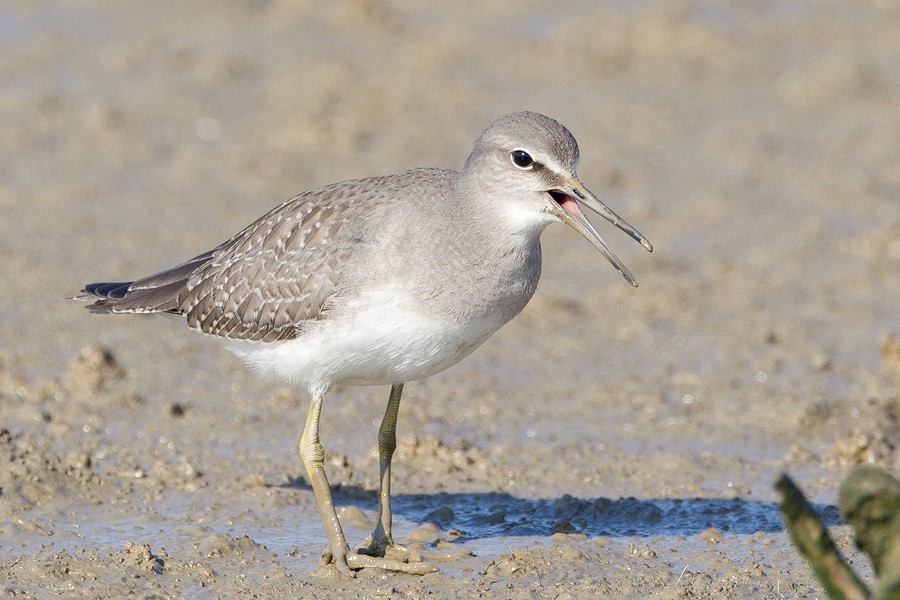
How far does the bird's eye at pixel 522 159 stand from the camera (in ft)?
24.0

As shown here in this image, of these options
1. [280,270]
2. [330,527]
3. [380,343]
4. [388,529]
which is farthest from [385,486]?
[280,270]

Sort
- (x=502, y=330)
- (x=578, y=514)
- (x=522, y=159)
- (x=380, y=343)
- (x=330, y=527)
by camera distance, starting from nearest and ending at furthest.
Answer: (x=380, y=343) → (x=522, y=159) → (x=330, y=527) → (x=578, y=514) → (x=502, y=330)

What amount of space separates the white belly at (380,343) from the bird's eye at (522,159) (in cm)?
84

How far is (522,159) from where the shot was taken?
732 cm

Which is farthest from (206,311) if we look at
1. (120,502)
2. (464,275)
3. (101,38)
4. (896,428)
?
(101,38)

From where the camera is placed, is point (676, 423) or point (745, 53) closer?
point (676, 423)

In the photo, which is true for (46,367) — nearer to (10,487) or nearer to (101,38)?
(10,487)

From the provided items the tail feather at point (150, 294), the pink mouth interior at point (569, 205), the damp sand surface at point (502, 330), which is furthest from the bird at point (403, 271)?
Result: the damp sand surface at point (502, 330)

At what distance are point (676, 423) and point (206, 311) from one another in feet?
11.9

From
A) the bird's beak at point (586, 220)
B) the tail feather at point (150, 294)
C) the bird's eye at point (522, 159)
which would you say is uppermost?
the bird's eye at point (522, 159)

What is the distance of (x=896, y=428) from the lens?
9688 millimetres

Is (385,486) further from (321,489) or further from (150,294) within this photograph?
(150,294)

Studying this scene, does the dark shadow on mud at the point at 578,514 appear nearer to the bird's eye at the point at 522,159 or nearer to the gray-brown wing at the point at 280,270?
the gray-brown wing at the point at 280,270

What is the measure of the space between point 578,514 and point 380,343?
2010mm
